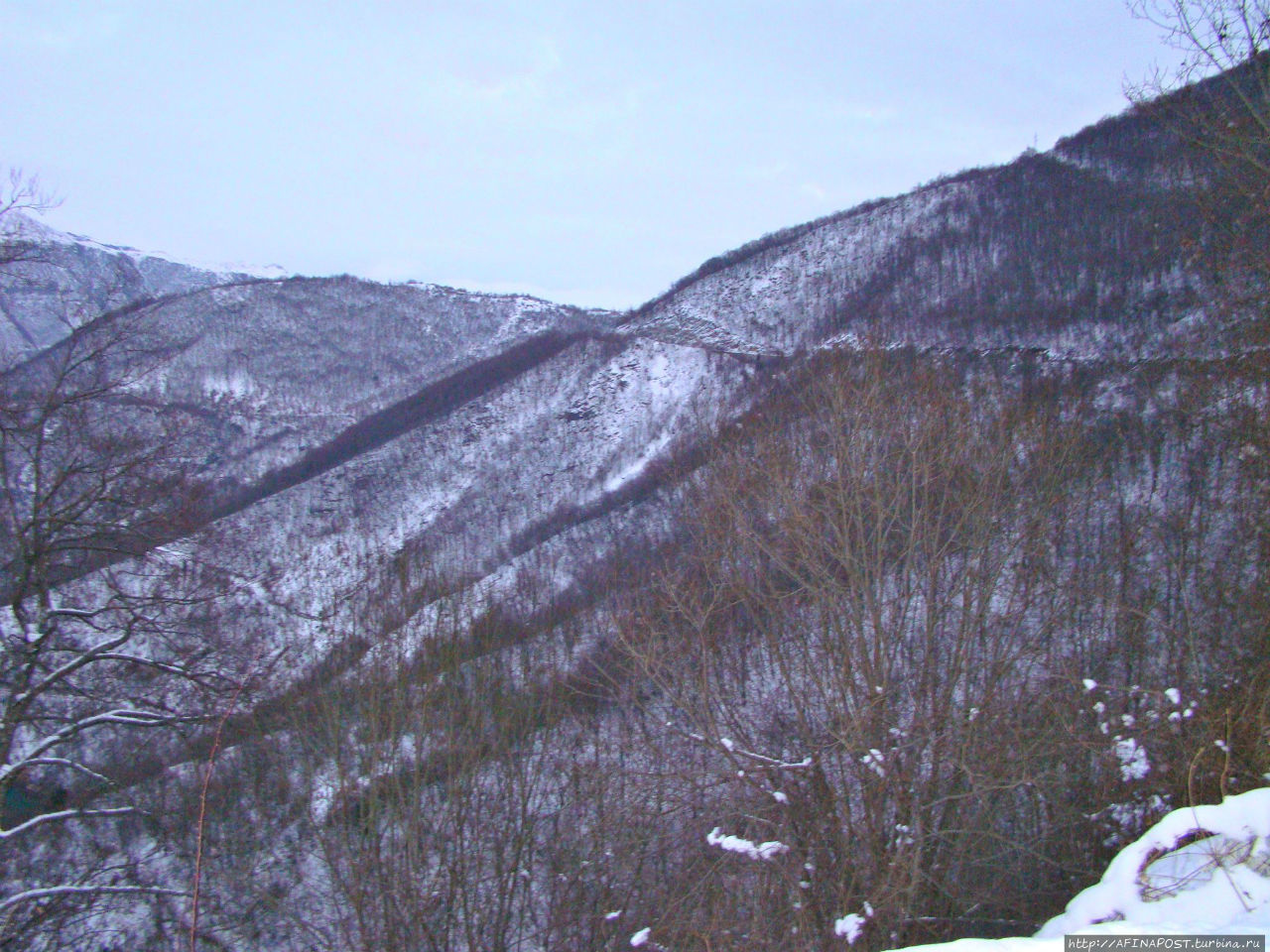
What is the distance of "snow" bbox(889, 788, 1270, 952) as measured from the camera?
4211 millimetres

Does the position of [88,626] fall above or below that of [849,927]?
above

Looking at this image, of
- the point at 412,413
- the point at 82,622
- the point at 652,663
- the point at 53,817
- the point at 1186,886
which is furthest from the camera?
the point at 412,413

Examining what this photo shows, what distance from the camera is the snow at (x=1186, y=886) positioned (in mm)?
4211

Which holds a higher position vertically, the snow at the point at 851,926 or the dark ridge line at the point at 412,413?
the dark ridge line at the point at 412,413

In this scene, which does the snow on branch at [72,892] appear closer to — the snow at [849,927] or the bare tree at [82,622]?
the bare tree at [82,622]

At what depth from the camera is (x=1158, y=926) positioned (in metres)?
4.36

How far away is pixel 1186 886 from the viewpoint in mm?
4773

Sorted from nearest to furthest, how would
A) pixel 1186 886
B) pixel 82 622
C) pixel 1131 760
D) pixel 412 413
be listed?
pixel 1186 886
pixel 1131 760
pixel 82 622
pixel 412 413

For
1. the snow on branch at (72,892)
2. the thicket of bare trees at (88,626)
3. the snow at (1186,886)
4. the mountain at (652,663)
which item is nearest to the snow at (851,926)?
the mountain at (652,663)

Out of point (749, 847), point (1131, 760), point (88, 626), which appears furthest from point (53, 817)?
point (1131, 760)

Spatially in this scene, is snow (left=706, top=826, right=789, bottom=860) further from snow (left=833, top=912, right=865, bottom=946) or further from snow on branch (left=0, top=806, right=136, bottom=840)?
snow on branch (left=0, top=806, right=136, bottom=840)

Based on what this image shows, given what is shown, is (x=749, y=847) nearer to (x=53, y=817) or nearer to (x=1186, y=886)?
(x=1186, y=886)

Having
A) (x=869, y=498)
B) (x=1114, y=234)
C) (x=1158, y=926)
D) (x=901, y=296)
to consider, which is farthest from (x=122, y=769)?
(x=1114, y=234)

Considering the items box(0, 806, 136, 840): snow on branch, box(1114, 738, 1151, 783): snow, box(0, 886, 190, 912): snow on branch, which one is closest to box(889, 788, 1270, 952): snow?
box(1114, 738, 1151, 783): snow
